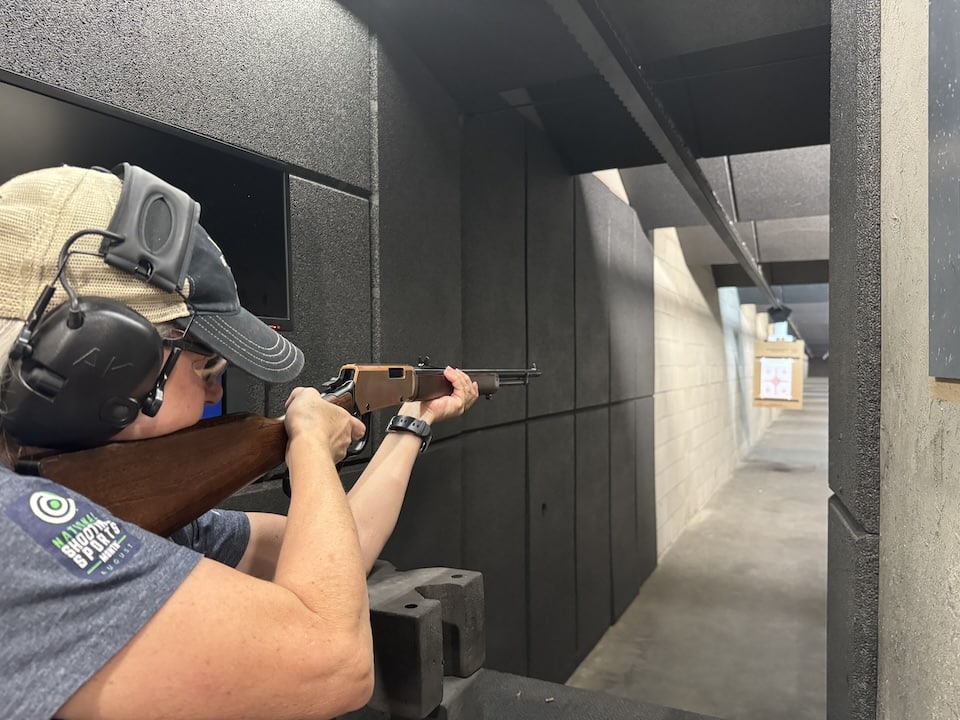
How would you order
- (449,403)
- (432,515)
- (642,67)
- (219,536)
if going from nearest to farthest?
1. (219,536)
2. (449,403)
3. (432,515)
4. (642,67)

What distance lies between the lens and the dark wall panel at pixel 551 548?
3.35 m

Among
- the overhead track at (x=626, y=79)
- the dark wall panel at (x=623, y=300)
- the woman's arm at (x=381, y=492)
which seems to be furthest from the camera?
the dark wall panel at (x=623, y=300)

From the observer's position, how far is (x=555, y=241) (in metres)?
3.61

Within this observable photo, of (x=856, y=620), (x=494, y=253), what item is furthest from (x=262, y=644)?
(x=494, y=253)

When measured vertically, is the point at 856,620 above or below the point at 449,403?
below

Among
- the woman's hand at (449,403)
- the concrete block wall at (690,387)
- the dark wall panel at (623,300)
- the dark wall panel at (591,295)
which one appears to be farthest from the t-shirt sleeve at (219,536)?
the concrete block wall at (690,387)

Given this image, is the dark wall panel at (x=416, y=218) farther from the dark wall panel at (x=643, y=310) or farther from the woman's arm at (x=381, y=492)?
the dark wall panel at (x=643, y=310)

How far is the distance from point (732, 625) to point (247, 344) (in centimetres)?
468

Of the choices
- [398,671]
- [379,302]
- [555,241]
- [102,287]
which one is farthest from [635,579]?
[102,287]

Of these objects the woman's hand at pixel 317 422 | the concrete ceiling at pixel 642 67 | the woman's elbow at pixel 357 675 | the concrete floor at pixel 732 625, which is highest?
the concrete ceiling at pixel 642 67

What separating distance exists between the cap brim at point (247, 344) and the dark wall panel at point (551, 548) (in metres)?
2.47

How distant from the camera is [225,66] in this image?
1458mm

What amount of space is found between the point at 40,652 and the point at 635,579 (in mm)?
5077

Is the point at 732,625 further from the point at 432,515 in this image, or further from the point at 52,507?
the point at 52,507
